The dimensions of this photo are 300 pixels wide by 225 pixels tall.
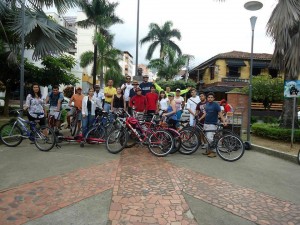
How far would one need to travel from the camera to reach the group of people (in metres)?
7.56

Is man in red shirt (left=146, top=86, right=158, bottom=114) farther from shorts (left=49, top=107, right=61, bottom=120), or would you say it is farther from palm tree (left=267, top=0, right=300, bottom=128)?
palm tree (left=267, top=0, right=300, bottom=128)

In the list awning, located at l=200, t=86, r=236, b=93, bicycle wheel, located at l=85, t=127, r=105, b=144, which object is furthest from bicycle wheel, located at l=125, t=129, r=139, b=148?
awning, located at l=200, t=86, r=236, b=93

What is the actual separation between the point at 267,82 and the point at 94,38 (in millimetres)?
15126

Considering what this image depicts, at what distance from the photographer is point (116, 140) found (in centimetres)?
738

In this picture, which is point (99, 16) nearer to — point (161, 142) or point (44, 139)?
point (44, 139)

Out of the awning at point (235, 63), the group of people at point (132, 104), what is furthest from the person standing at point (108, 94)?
the awning at point (235, 63)

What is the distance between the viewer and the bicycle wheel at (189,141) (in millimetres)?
7488

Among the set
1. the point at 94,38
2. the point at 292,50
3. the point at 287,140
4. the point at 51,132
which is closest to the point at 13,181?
the point at 51,132

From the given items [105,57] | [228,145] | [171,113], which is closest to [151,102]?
[171,113]

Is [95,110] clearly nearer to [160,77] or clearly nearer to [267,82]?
[267,82]

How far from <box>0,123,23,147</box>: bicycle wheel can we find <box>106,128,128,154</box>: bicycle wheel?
8.61 ft

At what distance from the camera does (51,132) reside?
24.4 ft

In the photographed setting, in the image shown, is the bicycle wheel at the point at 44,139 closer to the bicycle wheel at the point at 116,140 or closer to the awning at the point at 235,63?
the bicycle wheel at the point at 116,140

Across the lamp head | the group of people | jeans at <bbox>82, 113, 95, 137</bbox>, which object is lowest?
jeans at <bbox>82, 113, 95, 137</bbox>
